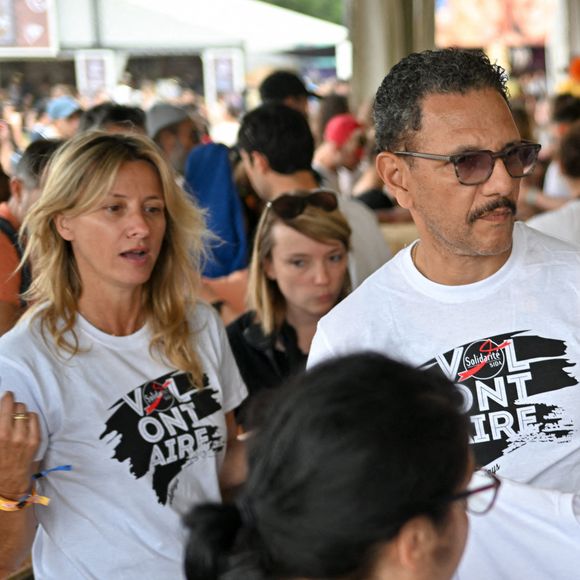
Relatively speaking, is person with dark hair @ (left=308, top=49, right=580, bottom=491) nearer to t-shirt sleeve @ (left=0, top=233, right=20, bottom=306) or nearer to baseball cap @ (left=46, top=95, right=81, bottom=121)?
t-shirt sleeve @ (left=0, top=233, right=20, bottom=306)

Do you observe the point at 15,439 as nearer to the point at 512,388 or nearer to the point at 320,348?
the point at 320,348

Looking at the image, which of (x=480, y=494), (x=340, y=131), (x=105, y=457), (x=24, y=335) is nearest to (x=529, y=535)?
(x=480, y=494)

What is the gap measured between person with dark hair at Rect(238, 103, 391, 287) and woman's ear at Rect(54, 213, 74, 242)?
1.56 metres

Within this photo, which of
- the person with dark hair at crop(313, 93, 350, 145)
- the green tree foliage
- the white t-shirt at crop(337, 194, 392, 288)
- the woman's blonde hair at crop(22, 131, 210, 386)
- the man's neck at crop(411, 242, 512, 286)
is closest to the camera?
the man's neck at crop(411, 242, 512, 286)

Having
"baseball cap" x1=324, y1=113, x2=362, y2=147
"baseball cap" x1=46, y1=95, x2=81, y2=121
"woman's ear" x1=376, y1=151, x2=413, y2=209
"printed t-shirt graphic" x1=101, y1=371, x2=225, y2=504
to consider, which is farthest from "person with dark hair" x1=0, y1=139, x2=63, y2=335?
"baseball cap" x1=46, y1=95, x2=81, y2=121

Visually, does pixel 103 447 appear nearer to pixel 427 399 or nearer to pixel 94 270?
pixel 94 270

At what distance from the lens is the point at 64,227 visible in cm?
266

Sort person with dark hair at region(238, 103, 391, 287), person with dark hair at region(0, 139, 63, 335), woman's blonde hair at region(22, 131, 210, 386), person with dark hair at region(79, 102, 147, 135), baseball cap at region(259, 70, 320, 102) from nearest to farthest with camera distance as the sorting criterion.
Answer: woman's blonde hair at region(22, 131, 210, 386)
person with dark hair at region(0, 139, 63, 335)
person with dark hair at region(238, 103, 391, 287)
person with dark hair at region(79, 102, 147, 135)
baseball cap at region(259, 70, 320, 102)

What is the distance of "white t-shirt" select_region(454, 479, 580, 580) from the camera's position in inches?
68.1

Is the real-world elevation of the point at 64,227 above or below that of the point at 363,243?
above

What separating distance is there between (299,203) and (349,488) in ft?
7.90

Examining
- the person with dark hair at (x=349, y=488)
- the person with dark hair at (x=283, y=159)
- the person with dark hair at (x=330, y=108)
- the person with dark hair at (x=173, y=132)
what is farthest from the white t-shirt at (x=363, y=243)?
the person with dark hair at (x=330, y=108)

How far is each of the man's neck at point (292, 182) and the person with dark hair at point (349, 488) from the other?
2950 millimetres

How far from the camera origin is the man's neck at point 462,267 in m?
2.21
